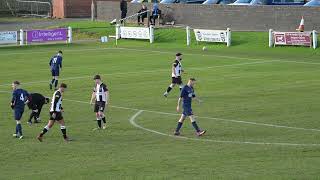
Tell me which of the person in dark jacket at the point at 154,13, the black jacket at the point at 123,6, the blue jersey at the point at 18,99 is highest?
the black jacket at the point at 123,6

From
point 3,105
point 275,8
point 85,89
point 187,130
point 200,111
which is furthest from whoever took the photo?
point 275,8

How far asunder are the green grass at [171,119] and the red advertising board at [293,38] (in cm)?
65

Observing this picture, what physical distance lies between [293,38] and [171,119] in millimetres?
31841

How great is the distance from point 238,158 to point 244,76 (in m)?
23.0

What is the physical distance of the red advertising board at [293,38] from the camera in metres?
59.4

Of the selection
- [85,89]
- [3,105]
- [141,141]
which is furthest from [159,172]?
[85,89]

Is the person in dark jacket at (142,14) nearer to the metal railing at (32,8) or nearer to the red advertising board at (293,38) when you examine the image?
the red advertising board at (293,38)

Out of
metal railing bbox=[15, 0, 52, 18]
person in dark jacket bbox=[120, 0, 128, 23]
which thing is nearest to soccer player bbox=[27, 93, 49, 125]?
person in dark jacket bbox=[120, 0, 128, 23]

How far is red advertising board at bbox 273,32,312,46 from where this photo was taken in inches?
2340

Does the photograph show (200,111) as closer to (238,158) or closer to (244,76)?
(238,158)

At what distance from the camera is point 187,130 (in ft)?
92.6

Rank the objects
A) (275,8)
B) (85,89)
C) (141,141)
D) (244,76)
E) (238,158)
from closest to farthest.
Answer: (238,158) < (141,141) < (85,89) < (244,76) < (275,8)

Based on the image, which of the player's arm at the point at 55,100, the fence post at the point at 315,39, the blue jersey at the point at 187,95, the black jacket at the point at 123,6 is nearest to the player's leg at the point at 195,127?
the blue jersey at the point at 187,95

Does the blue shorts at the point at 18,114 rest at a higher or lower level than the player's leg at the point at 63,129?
higher
